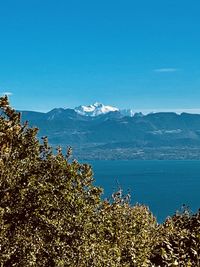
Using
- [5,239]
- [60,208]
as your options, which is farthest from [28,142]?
[5,239]

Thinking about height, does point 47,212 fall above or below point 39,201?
below

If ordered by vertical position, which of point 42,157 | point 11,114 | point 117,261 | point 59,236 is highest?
point 11,114

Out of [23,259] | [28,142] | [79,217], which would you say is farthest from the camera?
[28,142]

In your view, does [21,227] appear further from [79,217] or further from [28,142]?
[28,142]

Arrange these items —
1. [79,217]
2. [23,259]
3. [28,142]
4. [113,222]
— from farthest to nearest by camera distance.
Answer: [113,222]
[28,142]
[79,217]
[23,259]

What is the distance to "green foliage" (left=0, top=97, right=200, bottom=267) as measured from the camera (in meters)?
24.1

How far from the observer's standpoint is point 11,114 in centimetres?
3097

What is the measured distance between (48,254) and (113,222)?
897 centimetres

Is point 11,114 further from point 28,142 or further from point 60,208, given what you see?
point 60,208

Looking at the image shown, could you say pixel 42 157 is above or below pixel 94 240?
above

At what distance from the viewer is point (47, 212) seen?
2597 cm

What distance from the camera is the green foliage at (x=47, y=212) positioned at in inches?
949

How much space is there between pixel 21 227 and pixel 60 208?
94.1 inches

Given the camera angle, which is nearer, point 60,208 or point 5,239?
point 5,239
